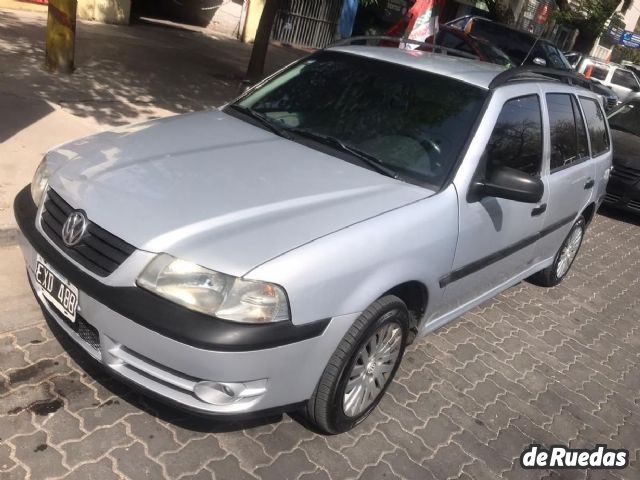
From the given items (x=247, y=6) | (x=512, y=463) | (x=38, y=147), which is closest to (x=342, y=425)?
(x=512, y=463)

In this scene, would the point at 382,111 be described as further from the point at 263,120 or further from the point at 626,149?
the point at 626,149

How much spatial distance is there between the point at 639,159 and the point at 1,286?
8.09 m

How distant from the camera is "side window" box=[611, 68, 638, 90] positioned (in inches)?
757

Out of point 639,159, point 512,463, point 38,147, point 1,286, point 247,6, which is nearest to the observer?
point 512,463

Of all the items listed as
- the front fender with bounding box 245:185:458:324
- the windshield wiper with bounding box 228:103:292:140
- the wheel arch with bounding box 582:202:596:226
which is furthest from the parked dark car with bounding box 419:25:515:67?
the front fender with bounding box 245:185:458:324


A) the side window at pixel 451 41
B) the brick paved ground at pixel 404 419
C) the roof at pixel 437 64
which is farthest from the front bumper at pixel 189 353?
the side window at pixel 451 41

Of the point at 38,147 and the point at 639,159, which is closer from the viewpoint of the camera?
the point at 38,147

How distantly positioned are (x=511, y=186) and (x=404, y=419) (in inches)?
53.8

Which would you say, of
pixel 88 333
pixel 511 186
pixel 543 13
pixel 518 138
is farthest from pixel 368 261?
pixel 543 13

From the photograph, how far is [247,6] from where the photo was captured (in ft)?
49.7

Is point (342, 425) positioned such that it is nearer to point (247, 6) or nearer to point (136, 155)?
point (136, 155)

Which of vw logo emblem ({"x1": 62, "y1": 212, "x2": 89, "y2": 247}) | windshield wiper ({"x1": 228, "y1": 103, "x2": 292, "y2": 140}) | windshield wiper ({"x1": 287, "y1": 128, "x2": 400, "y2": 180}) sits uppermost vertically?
windshield wiper ({"x1": 287, "y1": 128, "x2": 400, "y2": 180})

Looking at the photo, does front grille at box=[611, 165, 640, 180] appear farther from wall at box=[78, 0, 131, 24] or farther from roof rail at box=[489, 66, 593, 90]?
wall at box=[78, 0, 131, 24]

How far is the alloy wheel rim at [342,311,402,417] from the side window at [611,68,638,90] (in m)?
19.4
